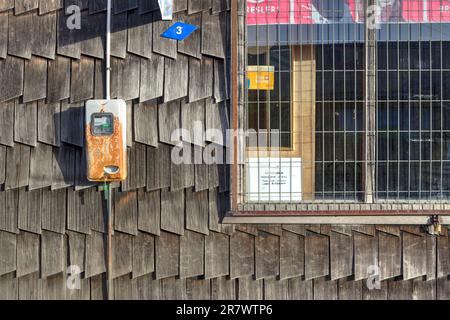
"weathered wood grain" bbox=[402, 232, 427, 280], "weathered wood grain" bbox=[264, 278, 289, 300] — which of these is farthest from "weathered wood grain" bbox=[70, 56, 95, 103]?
"weathered wood grain" bbox=[402, 232, 427, 280]

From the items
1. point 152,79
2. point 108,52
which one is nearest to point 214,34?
point 152,79

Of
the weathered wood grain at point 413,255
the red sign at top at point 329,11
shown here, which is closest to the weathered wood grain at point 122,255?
the red sign at top at point 329,11

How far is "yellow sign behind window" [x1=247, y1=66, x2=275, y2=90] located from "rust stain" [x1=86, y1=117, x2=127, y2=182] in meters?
1.38

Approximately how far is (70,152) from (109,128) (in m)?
0.52

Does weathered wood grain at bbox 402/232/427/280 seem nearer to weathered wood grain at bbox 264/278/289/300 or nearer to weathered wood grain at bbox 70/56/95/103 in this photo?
weathered wood grain at bbox 264/278/289/300

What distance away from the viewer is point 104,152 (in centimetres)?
589

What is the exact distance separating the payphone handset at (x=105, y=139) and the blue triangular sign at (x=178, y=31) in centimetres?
81

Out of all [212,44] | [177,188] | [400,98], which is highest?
[212,44]

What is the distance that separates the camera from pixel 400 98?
609cm

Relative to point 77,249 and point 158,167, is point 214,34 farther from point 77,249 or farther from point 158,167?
point 77,249

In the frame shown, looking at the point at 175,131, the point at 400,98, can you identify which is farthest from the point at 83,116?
the point at 400,98

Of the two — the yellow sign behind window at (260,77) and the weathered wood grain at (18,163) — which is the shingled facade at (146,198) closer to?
the weathered wood grain at (18,163)

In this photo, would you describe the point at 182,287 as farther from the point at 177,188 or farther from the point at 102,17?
the point at 102,17

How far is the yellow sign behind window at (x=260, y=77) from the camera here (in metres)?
6.10
